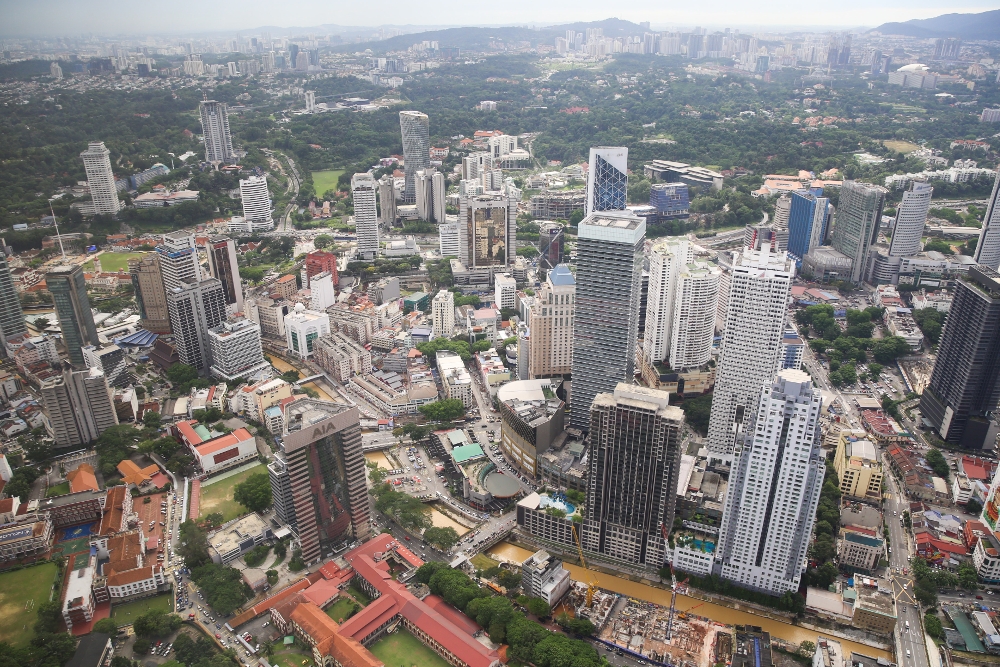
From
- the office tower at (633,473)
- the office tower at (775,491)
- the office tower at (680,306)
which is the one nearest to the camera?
the office tower at (775,491)

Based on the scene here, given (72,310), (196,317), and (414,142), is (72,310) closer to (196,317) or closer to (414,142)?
(196,317)

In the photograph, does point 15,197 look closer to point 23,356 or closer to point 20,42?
point 20,42

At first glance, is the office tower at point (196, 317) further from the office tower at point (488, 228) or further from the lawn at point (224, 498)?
the office tower at point (488, 228)

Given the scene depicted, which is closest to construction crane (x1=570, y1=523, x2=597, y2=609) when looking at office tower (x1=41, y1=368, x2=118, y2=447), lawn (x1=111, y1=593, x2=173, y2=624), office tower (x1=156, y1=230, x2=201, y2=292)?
lawn (x1=111, y1=593, x2=173, y2=624)

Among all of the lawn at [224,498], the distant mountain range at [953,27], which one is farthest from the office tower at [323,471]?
the distant mountain range at [953,27]

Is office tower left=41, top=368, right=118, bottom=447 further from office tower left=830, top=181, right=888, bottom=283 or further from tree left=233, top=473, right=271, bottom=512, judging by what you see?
office tower left=830, top=181, right=888, bottom=283

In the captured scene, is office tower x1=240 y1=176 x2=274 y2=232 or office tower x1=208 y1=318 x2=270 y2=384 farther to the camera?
office tower x1=240 y1=176 x2=274 y2=232

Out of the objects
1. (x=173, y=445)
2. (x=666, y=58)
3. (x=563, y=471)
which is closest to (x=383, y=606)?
(x=563, y=471)
